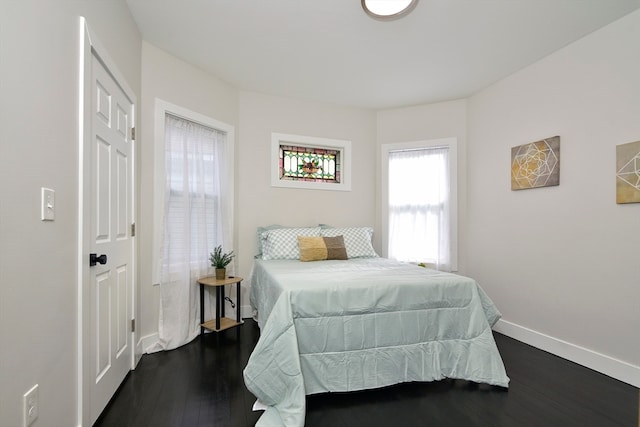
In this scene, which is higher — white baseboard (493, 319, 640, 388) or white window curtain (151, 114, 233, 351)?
white window curtain (151, 114, 233, 351)

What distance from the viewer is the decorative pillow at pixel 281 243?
308 cm

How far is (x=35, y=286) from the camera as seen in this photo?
110 centimetres

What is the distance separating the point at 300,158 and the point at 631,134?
299cm

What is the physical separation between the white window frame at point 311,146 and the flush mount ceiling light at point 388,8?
6.03 ft

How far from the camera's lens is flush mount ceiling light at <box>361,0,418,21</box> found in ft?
6.24

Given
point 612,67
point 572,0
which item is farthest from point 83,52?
point 612,67

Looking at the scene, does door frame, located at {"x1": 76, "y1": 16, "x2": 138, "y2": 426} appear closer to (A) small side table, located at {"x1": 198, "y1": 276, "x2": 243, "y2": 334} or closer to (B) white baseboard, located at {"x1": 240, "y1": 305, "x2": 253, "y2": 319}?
(A) small side table, located at {"x1": 198, "y1": 276, "x2": 243, "y2": 334}

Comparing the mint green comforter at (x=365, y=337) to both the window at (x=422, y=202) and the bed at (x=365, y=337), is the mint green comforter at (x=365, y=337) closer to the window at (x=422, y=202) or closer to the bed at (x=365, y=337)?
the bed at (x=365, y=337)

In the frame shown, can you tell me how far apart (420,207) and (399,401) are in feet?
8.06

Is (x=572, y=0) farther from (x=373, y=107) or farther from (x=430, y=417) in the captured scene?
(x=430, y=417)

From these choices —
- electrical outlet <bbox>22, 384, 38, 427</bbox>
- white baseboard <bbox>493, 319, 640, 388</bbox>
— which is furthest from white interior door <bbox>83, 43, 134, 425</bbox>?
white baseboard <bbox>493, 319, 640, 388</bbox>

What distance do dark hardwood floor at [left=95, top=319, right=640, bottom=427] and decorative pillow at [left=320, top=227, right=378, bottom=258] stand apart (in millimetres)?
1506

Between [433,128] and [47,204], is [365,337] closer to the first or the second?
[47,204]

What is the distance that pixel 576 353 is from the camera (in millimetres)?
2375
